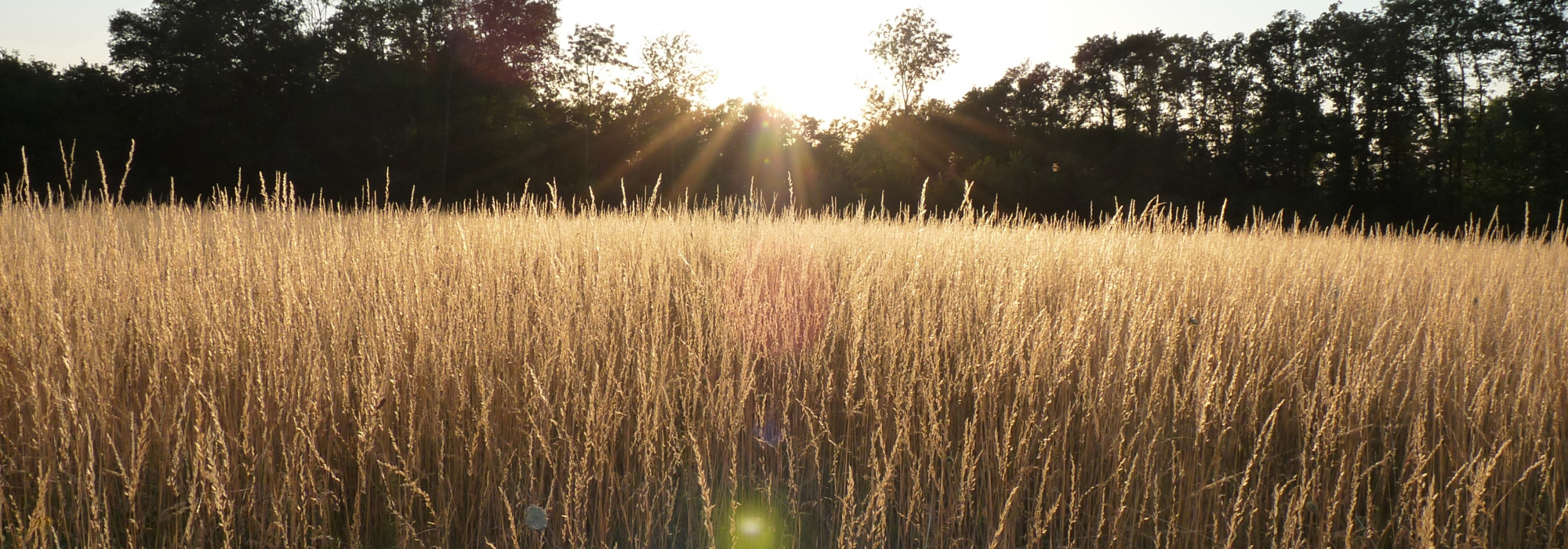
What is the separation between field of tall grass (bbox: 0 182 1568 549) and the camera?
1.79 metres

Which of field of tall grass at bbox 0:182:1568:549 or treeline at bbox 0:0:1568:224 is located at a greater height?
treeline at bbox 0:0:1568:224

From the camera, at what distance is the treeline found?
18703 mm

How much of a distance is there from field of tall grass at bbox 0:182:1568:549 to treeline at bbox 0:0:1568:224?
15337 millimetres

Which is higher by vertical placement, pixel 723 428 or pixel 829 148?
pixel 829 148

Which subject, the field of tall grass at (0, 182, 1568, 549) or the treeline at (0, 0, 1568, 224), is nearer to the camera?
the field of tall grass at (0, 182, 1568, 549)

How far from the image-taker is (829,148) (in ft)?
85.5

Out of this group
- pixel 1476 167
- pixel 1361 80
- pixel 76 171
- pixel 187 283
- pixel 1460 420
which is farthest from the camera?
pixel 1361 80

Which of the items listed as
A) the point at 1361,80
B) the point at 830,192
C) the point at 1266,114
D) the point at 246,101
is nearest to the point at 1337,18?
the point at 1361,80

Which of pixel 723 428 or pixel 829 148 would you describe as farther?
pixel 829 148

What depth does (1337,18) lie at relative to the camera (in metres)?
21.2

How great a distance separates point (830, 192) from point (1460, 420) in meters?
21.0

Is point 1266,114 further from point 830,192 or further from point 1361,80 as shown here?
point 830,192

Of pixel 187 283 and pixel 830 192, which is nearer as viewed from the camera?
pixel 187 283

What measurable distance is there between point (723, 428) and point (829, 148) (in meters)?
24.5
